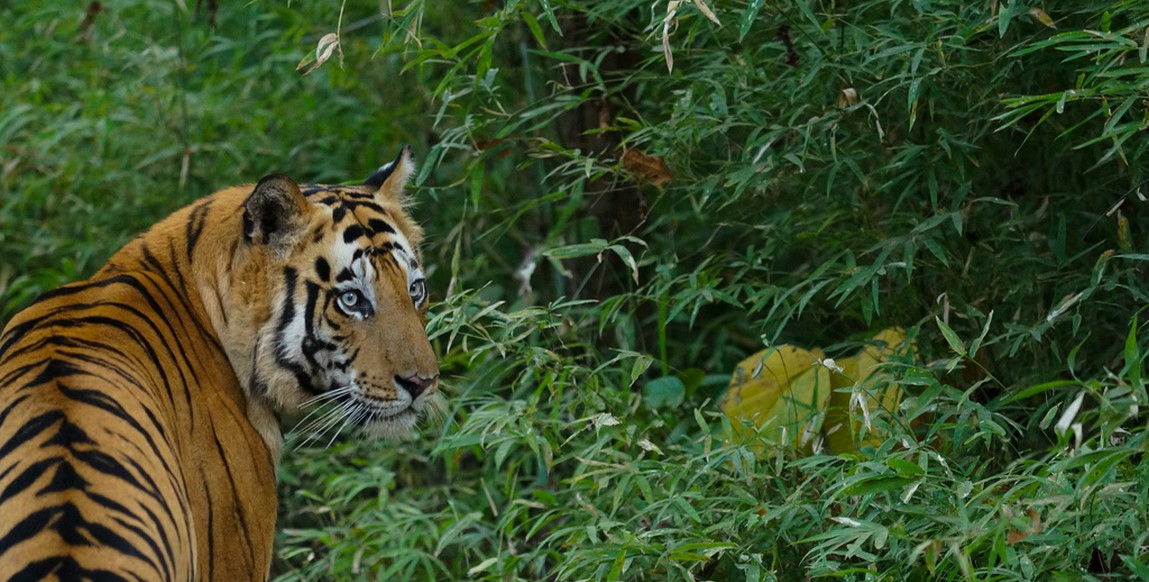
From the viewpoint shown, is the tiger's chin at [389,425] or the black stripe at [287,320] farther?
the tiger's chin at [389,425]

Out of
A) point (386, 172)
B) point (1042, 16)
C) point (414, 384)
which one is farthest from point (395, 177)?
point (1042, 16)

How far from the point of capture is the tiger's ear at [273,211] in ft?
9.35

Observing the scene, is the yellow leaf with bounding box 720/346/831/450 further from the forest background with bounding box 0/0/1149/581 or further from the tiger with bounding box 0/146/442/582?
the tiger with bounding box 0/146/442/582

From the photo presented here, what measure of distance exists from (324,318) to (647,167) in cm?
98

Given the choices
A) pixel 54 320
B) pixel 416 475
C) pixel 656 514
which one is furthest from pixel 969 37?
pixel 416 475

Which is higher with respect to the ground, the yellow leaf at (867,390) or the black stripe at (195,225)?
the black stripe at (195,225)

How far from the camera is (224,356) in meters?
2.90

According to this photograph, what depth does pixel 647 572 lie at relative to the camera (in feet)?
9.85

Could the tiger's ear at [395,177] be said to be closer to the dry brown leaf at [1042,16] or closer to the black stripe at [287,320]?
the black stripe at [287,320]

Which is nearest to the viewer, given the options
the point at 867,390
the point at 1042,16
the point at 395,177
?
the point at 1042,16

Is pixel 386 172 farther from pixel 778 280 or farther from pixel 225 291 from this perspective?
pixel 778 280

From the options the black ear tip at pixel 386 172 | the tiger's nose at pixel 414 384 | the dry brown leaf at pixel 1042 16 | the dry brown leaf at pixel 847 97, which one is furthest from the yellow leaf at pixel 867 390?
the black ear tip at pixel 386 172

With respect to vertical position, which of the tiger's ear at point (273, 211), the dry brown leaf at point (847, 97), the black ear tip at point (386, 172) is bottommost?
the dry brown leaf at point (847, 97)

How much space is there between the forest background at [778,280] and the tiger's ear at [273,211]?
1.01 ft
